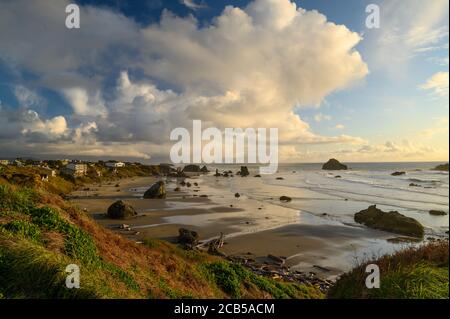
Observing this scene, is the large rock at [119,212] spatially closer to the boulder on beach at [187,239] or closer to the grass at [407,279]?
the boulder on beach at [187,239]

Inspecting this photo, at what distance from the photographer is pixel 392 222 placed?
3086 cm

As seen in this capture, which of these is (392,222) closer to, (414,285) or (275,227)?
(275,227)

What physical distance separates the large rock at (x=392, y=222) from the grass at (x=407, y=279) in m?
19.1

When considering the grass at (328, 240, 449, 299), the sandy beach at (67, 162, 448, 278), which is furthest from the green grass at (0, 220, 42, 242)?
the sandy beach at (67, 162, 448, 278)

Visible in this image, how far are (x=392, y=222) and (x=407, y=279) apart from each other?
978 inches

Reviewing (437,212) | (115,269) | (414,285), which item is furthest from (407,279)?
(437,212)

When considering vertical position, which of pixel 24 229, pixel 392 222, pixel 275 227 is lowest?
pixel 275 227

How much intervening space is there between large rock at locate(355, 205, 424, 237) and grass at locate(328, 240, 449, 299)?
1907cm

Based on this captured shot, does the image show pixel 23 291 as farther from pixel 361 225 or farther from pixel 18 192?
pixel 361 225

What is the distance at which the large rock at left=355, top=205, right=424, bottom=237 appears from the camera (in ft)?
95.8

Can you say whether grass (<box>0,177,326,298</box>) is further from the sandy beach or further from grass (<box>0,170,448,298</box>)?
the sandy beach

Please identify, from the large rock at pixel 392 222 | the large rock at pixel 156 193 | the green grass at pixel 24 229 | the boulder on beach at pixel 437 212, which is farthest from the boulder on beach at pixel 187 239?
the boulder on beach at pixel 437 212

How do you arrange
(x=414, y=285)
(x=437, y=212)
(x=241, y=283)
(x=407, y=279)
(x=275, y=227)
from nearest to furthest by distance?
(x=414, y=285)
(x=407, y=279)
(x=241, y=283)
(x=275, y=227)
(x=437, y=212)
